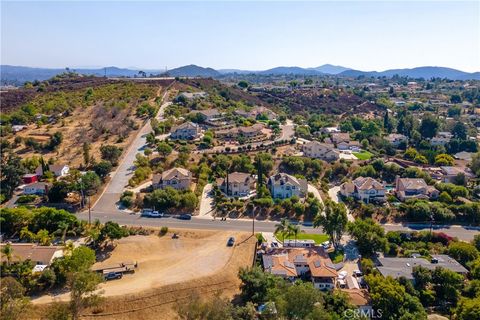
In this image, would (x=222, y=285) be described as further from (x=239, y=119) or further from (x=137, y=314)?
(x=239, y=119)

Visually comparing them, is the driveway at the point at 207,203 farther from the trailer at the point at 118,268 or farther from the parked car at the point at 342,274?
the parked car at the point at 342,274

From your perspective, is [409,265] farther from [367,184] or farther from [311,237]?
[367,184]

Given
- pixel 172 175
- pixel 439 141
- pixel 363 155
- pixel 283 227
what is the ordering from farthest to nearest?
pixel 439 141 < pixel 363 155 < pixel 172 175 < pixel 283 227

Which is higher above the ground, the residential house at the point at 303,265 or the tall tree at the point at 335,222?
the tall tree at the point at 335,222

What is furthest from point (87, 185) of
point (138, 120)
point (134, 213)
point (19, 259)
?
point (138, 120)

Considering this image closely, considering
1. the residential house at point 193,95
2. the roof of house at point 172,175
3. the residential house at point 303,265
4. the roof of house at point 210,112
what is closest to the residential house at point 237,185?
the roof of house at point 172,175

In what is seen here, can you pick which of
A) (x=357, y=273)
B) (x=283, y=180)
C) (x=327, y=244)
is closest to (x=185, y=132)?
(x=283, y=180)
